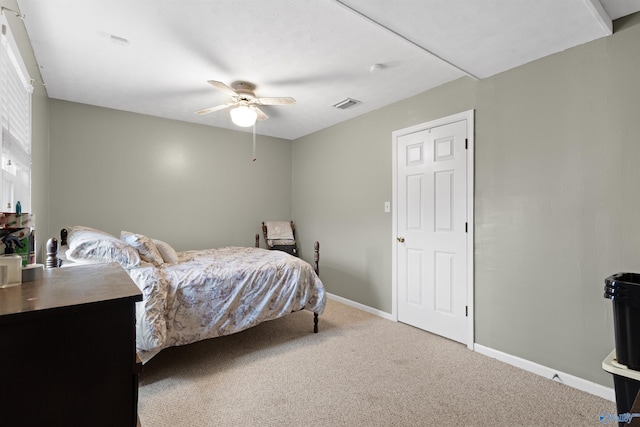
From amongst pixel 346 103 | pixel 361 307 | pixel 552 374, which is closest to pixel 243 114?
pixel 346 103

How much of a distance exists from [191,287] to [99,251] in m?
0.69

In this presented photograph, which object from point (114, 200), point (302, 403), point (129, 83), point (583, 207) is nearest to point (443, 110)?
point (583, 207)

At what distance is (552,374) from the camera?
2279 mm

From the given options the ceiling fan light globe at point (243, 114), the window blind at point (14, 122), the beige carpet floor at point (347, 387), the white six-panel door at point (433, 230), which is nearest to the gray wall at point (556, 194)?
the white six-panel door at point (433, 230)

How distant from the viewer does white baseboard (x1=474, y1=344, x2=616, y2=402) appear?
2.05m

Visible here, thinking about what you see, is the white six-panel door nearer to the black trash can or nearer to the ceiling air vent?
the ceiling air vent

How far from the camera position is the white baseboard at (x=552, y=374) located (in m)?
2.05

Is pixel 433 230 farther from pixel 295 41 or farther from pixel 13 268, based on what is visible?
pixel 13 268

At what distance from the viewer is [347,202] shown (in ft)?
13.6

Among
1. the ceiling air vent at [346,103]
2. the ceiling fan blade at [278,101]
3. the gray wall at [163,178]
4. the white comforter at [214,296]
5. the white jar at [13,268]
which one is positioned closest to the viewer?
the white jar at [13,268]

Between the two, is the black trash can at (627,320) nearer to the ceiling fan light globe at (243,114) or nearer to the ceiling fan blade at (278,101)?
the ceiling fan blade at (278,101)

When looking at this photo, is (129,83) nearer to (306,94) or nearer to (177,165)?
(177,165)

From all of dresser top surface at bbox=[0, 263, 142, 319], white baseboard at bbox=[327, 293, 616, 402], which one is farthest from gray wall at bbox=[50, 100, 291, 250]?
white baseboard at bbox=[327, 293, 616, 402]

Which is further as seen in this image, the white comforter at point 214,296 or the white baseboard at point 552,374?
the white comforter at point 214,296
